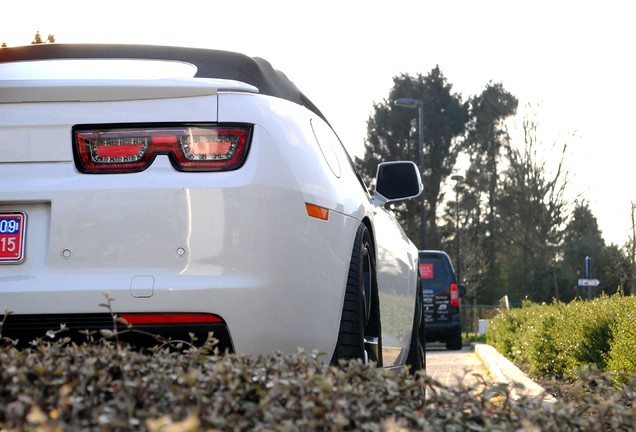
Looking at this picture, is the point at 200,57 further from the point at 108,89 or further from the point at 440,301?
the point at 440,301

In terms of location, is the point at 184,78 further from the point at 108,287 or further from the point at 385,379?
the point at 385,379

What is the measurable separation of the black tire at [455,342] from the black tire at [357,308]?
16.9 metres

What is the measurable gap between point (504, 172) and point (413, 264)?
144 ft

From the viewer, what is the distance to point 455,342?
72.1 feet

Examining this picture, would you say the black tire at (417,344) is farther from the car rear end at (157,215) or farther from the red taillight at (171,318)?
the red taillight at (171,318)

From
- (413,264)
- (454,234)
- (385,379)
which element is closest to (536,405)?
(385,379)

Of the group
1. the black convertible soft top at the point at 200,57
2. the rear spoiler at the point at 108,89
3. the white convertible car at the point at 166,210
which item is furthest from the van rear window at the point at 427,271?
the rear spoiler at the point at 108,89

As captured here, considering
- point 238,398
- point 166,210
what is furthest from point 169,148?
point 238,398

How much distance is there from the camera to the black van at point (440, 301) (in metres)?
21.6

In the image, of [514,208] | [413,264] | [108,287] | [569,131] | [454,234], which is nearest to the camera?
[108,287]

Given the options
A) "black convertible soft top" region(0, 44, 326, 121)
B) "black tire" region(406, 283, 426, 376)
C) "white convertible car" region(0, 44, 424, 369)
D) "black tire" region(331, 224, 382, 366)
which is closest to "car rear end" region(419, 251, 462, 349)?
"black tire" region(406, 283, 426, 376)

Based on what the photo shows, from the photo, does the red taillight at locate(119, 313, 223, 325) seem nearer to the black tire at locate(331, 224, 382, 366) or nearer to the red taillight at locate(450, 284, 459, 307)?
the black tire at locate(331, 224, 382, 366)

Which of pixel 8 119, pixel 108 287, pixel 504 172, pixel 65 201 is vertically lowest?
pixel 108 287

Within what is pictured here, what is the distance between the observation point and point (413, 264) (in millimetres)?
7070
